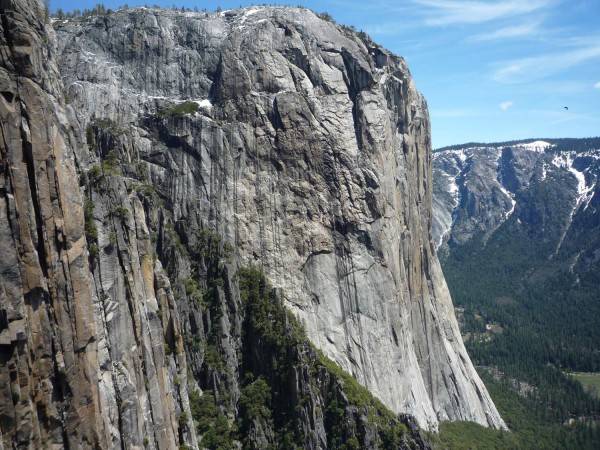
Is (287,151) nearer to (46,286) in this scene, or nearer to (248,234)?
(248,234)

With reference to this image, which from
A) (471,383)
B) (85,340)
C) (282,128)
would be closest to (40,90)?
(85,340)

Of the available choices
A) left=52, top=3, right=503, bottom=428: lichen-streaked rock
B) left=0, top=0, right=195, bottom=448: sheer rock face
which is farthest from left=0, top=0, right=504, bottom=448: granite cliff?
left=0, top=0, right=195, bottom=448: sheer rock face

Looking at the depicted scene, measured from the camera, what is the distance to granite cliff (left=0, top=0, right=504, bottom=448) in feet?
135

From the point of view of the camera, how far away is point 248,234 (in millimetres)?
70625

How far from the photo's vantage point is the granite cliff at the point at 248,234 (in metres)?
41.2

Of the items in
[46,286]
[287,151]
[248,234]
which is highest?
[287,151]

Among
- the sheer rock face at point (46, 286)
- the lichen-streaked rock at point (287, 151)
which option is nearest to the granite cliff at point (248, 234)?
the lichen-streaked rock at point (287, 151)

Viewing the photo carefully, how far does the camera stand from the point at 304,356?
198 feet

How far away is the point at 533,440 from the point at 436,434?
2101 centimetres

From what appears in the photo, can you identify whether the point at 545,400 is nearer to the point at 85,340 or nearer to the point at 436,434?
the point at 436,434

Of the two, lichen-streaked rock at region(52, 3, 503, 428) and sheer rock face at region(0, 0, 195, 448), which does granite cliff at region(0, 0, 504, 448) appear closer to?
lichen-streaked rock at region(52, 3, 503, 428)

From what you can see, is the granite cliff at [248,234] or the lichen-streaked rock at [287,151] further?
the lichen-streaked rock at [287,151]

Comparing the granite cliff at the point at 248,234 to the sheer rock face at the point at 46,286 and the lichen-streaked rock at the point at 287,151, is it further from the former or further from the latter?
the sheer rock face at the point at 46,286

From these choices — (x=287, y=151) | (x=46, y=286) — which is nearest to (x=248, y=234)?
(x=287, y=151)
